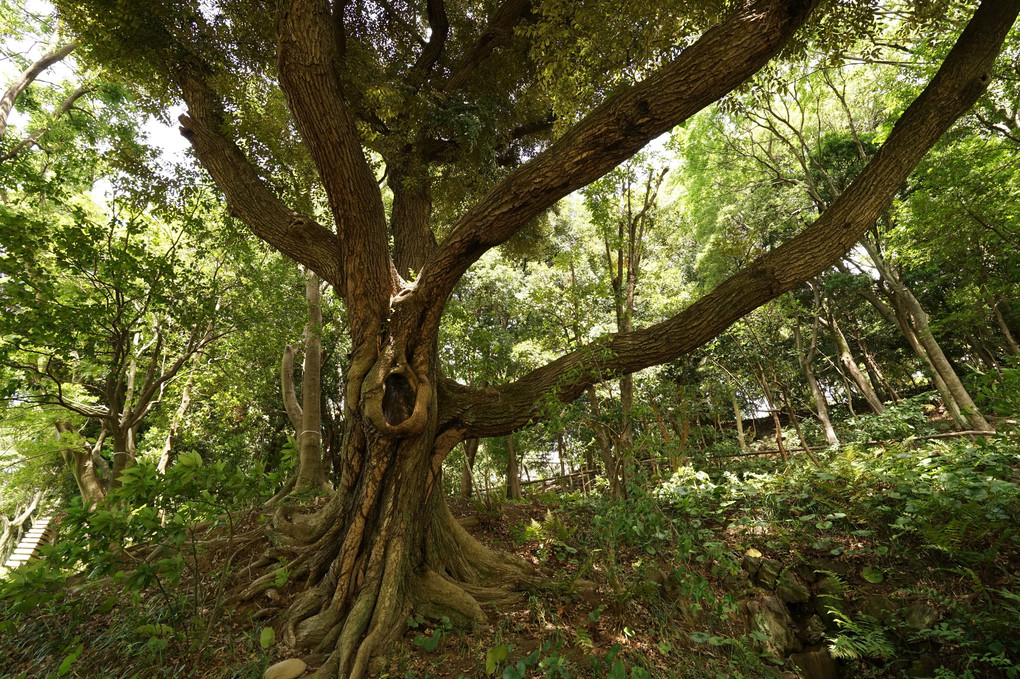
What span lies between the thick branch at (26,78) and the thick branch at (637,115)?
1077cm

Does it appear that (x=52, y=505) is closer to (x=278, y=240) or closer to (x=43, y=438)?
(x=43, y=438)

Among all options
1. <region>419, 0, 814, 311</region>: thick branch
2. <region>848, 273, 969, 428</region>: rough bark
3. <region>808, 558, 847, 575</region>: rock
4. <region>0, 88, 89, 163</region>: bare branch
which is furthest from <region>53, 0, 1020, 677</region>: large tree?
<region>0, 88, 89, 163</region>: bare branch

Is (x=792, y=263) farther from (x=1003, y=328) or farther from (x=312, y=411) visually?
(x=1003, y=328)

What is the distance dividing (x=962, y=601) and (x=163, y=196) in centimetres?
957

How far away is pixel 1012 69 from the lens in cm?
634

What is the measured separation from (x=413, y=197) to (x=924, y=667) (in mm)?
5991

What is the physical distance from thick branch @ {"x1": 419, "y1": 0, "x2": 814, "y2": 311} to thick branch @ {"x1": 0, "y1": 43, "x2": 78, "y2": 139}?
10769 mm

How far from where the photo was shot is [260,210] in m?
3.63

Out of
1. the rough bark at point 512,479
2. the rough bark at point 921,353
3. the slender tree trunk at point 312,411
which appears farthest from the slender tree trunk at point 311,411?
the rough bark at point 921,353

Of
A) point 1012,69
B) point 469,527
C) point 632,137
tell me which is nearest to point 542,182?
point 632,137

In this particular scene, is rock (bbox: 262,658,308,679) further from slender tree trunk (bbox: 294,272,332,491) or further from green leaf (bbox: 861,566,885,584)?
green leaf (bbox: 861,566,885,584)

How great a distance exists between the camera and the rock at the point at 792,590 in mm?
3705

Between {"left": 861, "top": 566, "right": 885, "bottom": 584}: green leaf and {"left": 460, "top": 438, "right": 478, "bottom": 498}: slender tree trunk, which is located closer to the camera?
{"left": 861, "top": 566, "right": 885, "bottom": 584}: green leaf

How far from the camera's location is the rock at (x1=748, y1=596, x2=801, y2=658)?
3398 mm
